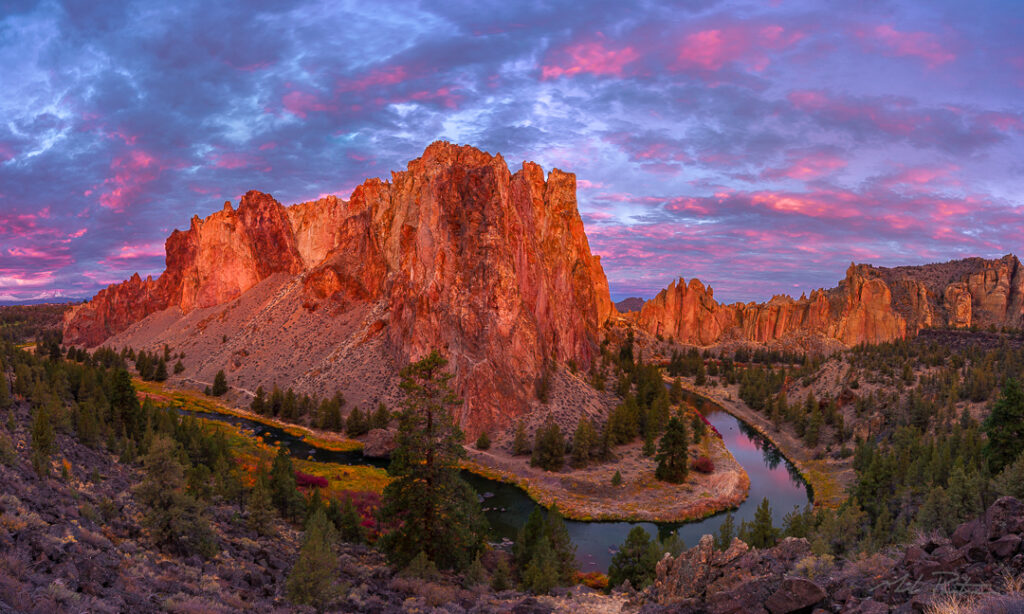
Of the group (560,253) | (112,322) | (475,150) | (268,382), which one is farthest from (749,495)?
(112,322)

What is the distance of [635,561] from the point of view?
32.6 meters

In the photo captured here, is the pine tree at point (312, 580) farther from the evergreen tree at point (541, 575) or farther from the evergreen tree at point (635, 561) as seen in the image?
the evergreen tree at point (635, 561)

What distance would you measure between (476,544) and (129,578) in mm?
19609

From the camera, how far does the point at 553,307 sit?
3932 inches

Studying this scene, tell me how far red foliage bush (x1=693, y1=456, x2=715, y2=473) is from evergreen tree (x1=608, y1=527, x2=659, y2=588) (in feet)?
104

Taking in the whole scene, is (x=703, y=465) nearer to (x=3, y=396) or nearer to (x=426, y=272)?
(x=426, y=272)

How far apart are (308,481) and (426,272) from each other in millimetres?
39964

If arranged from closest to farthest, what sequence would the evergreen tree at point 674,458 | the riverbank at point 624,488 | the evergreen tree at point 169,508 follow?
the evergreen tree at point 169,508, the riverbank at point 624,488, the evergreen tree at point 674,458

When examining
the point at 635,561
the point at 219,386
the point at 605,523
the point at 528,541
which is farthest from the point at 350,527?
the point at 219,386

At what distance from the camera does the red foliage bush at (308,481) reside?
51.5 meters

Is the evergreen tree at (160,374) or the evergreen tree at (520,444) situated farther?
the evergreen tree at (160,374)

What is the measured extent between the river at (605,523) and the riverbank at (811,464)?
3.73 ft

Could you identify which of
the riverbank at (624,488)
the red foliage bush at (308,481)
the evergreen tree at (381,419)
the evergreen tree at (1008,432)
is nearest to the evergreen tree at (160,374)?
the evergreen tree at (381,419)

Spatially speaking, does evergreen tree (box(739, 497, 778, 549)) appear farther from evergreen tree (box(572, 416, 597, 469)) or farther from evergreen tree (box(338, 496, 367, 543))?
evergreen tree (box(572, 416, 597, 469))
